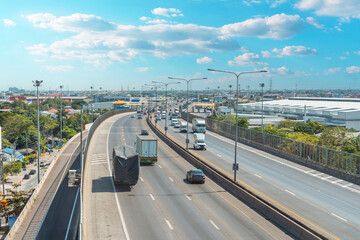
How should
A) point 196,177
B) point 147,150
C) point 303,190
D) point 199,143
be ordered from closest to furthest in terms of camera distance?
point 303,190 → point 196,177 → point 147,150 → point 199,143

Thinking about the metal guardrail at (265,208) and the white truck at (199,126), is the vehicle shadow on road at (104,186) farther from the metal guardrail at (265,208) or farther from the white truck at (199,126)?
the white truck at (199,126)

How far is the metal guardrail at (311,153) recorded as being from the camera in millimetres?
37338

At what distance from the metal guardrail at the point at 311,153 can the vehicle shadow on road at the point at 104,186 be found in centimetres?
2255

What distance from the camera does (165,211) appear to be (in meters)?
26.5

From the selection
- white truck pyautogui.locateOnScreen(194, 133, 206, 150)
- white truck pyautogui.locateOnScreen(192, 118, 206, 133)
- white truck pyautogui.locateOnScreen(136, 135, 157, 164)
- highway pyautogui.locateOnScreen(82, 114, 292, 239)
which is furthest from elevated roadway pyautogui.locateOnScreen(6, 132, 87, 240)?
white truck pyautogui.locateOnScreen(192, 118, 206, 133)

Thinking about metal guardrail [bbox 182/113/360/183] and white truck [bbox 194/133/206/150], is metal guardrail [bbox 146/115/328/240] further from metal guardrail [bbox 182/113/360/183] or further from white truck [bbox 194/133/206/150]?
white truck [bbox 194/133/206/150]

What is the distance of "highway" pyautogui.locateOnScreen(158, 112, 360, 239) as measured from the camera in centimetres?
2419

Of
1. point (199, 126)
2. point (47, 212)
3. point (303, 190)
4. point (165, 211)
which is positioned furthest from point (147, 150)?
point (199, 126)

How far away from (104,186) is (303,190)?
1839 cm

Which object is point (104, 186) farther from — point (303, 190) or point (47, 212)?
point (303, 190)

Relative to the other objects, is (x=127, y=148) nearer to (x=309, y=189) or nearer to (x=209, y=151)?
(x=309, y=189)

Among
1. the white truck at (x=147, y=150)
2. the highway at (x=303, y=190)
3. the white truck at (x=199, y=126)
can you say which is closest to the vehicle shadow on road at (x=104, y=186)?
the white truck at (x=147, y=150)

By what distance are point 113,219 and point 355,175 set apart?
25.2 m

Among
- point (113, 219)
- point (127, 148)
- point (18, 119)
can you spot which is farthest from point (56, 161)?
point (18, 119)
